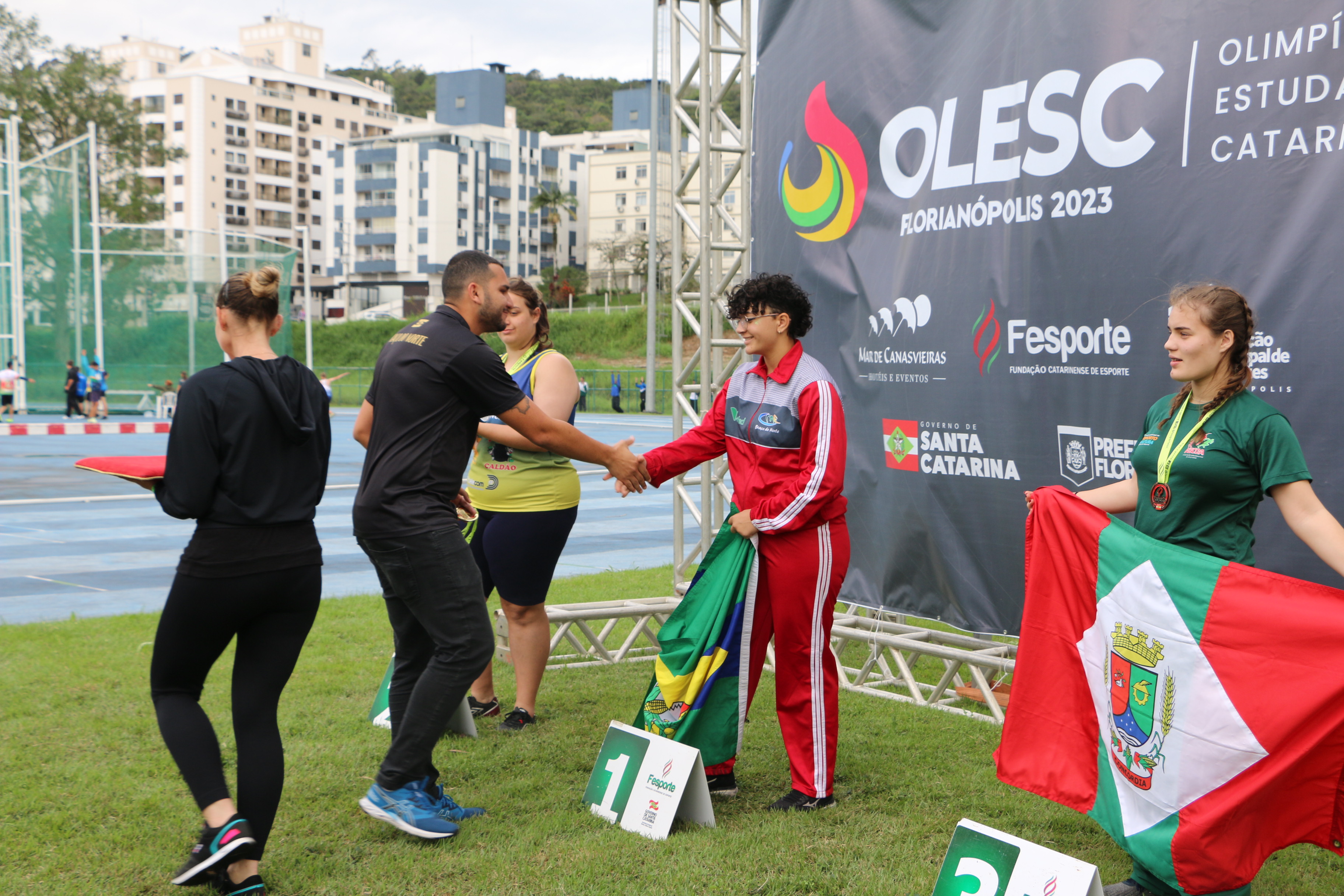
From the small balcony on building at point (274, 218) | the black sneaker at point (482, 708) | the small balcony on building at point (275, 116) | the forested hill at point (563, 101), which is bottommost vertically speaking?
the black sneaker at point (482, 708)

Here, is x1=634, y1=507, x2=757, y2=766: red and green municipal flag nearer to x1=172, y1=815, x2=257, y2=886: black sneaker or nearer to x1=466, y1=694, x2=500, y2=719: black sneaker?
x1=466, y1=694, x2=500, y2=719: black sneaker

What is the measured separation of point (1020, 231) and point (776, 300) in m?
1.64

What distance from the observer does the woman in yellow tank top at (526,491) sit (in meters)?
5.05

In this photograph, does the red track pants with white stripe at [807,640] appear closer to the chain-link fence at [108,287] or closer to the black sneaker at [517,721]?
the black sneaker at [517,721]

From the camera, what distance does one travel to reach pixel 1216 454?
3.13 meters

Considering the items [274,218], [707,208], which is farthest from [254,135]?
[707,208]

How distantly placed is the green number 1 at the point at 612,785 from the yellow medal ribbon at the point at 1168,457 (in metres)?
2.15

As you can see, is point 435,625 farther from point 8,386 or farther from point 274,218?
point 274,218

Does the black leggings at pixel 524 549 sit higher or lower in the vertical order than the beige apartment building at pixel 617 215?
lower

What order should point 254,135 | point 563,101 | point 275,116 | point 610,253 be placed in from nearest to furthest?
point 610,253, point 254,135, point 275,116, point 563,101

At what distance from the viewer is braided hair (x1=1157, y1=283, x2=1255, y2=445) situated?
3.18 m

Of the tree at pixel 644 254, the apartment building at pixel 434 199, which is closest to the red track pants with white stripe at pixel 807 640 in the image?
the tree at pixel 644 254

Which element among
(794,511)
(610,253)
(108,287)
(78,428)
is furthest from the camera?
(610,253)

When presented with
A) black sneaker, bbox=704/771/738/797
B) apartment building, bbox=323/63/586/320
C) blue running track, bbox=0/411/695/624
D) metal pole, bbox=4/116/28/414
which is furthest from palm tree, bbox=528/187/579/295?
black sneaker, bbox=704/771/738/797
